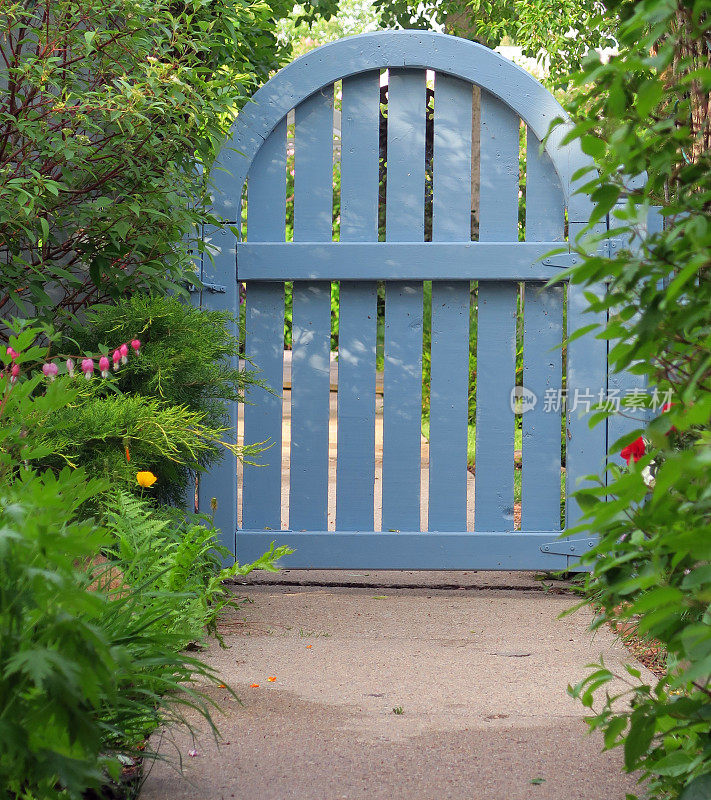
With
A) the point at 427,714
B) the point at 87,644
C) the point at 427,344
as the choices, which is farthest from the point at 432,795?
the point at 427,344

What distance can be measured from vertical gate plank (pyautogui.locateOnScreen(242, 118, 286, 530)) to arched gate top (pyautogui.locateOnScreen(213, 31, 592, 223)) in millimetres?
75

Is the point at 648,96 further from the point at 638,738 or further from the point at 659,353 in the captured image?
the point at 638,738

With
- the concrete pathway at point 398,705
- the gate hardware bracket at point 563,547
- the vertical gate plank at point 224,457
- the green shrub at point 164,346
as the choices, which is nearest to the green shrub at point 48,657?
the concrete pathway at point 398,705

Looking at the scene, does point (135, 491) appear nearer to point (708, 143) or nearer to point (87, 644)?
point (87, 644)

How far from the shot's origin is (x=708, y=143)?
158 centimetres

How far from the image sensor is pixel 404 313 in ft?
12.4

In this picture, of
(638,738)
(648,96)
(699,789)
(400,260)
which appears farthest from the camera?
(400,260)

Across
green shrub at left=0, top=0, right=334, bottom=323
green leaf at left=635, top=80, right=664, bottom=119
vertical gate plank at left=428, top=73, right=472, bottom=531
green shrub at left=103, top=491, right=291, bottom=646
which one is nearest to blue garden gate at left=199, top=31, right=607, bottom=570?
vertical gate plank at left=428, top=73, right=472, bottom=531

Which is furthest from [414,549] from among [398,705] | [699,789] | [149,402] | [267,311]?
[699,789]

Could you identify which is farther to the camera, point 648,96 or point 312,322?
point 312,322

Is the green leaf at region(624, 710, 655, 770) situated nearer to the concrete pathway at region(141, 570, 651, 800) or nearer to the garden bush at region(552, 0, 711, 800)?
the garden bush at region(552, 0, 711, 800)

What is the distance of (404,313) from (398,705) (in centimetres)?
189

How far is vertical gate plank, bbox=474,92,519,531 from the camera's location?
380 cm

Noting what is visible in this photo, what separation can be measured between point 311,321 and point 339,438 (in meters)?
0.53
